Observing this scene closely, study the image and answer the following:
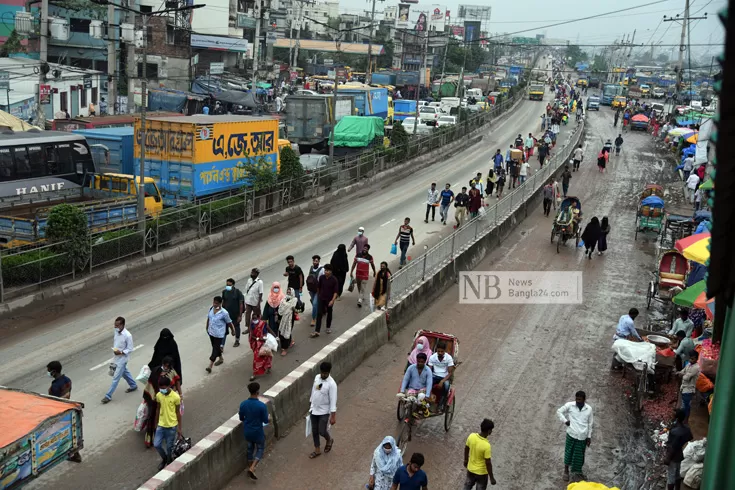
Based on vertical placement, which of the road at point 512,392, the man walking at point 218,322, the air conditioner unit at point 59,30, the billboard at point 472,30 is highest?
the billboard at point 472,30

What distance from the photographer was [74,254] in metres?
17.8

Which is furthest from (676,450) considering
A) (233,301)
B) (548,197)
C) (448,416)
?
(548,197)

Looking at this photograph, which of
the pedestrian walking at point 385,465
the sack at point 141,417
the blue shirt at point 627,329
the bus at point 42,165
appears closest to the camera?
the pedestrian walking at point 385,465

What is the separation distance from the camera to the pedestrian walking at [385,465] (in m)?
8.98

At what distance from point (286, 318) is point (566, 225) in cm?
1364

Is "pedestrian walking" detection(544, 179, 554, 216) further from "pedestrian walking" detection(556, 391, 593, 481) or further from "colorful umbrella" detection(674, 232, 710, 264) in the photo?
"pedestrian walking" detection(556, 391, 593, 481)

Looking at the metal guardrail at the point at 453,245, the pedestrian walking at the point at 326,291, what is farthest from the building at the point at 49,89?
the pedestrian walking at the point at 326,291

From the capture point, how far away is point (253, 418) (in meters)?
9.93

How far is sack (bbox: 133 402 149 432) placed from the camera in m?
10.9

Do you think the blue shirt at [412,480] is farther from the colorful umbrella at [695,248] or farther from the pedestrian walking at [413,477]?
the colorful umbrella at [695,248]

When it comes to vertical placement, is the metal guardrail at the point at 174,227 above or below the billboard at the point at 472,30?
below

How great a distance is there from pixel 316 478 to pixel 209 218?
13.4m

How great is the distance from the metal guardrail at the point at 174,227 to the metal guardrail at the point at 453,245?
6500 millimetres

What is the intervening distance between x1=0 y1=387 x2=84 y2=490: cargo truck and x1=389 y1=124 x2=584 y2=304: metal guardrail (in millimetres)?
8612
